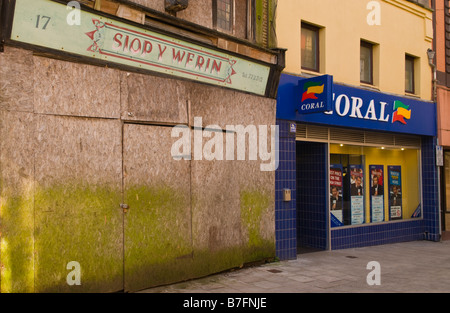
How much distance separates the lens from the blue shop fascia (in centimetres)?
971

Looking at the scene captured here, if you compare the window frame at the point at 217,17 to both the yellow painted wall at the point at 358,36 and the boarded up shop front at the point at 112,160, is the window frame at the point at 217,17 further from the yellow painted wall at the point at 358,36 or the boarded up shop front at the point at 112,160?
the yellow painted wall at the point at 358,36

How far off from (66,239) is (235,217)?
337cm

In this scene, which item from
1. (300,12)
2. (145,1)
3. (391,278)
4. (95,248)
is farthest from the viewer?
(300,12)

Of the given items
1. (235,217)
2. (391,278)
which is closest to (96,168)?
(235,217)

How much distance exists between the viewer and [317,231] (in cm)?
1115

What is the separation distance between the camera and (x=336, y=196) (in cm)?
1145

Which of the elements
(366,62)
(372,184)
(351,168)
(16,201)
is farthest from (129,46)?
(372,184)

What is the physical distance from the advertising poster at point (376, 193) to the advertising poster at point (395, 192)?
456 millimetres

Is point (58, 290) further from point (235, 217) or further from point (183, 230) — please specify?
point (235, 217)

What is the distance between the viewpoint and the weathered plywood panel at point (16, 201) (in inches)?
220

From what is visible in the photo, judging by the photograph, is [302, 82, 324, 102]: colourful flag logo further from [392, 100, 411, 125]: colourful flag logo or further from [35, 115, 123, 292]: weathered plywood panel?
[35, 115, 123, 292]: weathered plywood panel

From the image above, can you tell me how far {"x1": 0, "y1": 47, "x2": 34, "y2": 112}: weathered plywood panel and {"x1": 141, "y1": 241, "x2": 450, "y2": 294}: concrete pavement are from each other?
3.34 meters

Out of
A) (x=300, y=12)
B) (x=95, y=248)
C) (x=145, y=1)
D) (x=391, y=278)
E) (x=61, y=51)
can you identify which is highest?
(x=300, y=12)

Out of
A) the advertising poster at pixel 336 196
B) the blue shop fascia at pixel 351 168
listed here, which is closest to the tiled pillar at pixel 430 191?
the blue shop fascia at pixel 351 168
